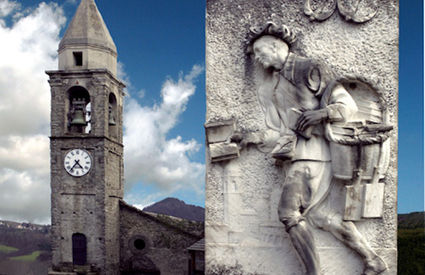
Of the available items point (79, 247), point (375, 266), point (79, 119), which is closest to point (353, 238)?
point (375, 266)

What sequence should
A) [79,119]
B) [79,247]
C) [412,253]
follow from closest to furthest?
[412,253] < [79,119] < [79,247]

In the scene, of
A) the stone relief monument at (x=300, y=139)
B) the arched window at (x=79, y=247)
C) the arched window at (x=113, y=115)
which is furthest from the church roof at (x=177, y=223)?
the stone relief monument at (x=300, y=139)

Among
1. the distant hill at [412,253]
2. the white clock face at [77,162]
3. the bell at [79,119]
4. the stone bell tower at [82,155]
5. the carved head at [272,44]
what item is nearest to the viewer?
the carved head at [272,44]

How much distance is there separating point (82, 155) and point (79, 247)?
4.41 meters

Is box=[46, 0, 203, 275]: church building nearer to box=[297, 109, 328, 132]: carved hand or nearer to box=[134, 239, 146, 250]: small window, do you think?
box=[134, 239, 146, 250]: small window

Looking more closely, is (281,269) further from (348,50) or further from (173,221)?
(173,221)

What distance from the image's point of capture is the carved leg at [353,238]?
3.32m

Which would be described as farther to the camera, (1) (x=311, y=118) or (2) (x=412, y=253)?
(2) (x=412, y=253)

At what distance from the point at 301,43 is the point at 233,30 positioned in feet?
1.69

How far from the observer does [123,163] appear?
87.7ft

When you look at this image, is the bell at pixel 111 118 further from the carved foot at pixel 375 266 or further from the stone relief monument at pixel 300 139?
the carved foot at pixel 375 266

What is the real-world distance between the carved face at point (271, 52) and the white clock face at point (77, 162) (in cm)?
2143

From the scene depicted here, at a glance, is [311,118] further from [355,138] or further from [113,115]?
[113,115]

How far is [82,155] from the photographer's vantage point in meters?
24.0
